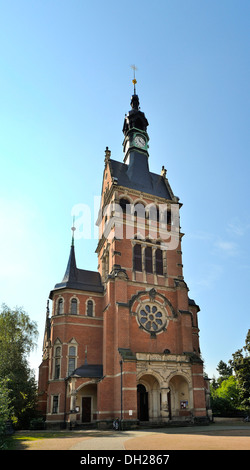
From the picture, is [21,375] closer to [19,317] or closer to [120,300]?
[19,317]

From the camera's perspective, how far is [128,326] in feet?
103

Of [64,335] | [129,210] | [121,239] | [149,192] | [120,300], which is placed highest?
[149,192]

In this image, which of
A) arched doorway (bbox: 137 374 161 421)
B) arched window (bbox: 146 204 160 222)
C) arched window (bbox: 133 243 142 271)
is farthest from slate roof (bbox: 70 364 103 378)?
arched window (bbox: 146 204 160 222)

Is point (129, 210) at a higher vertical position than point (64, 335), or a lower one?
higher

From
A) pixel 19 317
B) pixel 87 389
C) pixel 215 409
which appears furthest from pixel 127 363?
pixel 215 409

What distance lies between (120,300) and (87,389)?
8974 mm

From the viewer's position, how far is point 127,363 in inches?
1129

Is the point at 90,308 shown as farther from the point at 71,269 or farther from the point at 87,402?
the point at 87,402

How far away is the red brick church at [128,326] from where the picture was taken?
98.4ft

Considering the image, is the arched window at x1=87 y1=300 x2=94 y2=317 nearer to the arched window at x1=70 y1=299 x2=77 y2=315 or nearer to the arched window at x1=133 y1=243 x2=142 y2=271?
the arched window at x1=70 y1=299 x2=77 y2=315

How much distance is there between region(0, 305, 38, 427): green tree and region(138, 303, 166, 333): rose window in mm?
12730

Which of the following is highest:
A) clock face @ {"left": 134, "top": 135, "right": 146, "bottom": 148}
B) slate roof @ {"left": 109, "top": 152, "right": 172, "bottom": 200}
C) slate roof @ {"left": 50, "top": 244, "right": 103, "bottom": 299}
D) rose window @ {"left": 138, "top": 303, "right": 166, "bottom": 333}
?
clock face @ {"left": 134, "top": 135, "right": 146, "bottom": 148}

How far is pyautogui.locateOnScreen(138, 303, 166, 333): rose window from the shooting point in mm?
33534

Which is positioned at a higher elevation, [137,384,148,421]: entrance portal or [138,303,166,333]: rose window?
[138,303,166,333]: rose window
